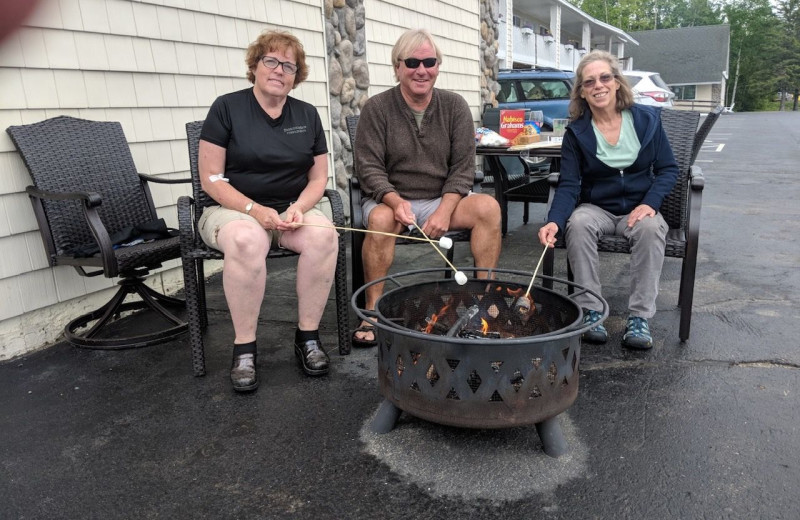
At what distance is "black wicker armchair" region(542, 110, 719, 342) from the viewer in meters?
2.85

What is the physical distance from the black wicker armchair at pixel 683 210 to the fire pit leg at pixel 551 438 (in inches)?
40.3

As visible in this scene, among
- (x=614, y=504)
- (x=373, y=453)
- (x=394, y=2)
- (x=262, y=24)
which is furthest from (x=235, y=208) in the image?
(x=394, y=2)

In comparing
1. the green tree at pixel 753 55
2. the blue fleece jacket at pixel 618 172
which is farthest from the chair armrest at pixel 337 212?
the green tree at pixel 753 55

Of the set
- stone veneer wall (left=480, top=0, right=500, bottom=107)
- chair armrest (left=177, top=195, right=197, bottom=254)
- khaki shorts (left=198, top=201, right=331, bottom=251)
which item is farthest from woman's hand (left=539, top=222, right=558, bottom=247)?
stone veneer wall (left=480, top=0, right=500, bottom=107)

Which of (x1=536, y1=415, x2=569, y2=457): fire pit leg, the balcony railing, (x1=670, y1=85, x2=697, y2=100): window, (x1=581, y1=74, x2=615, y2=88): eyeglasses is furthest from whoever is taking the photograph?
(x1=670, y1=85, x2=697, y2=100): window

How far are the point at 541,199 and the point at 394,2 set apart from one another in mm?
2750

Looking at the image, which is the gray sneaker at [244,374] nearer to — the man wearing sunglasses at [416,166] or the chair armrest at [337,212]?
the man wearing sunglasses at [416,166]

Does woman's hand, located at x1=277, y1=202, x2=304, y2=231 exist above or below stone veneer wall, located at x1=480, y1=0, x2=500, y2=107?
below

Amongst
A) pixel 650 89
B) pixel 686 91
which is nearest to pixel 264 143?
pixel 650 89

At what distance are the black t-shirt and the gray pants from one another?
49.8 inches

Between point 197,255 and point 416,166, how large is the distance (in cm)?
115

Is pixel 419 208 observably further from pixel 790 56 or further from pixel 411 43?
pixel 790 56

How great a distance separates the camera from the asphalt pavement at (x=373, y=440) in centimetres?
181

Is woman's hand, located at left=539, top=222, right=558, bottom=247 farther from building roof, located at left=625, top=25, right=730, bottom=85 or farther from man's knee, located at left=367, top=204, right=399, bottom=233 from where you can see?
building roof, located at left=625, top=25, right=730, bottom=85
